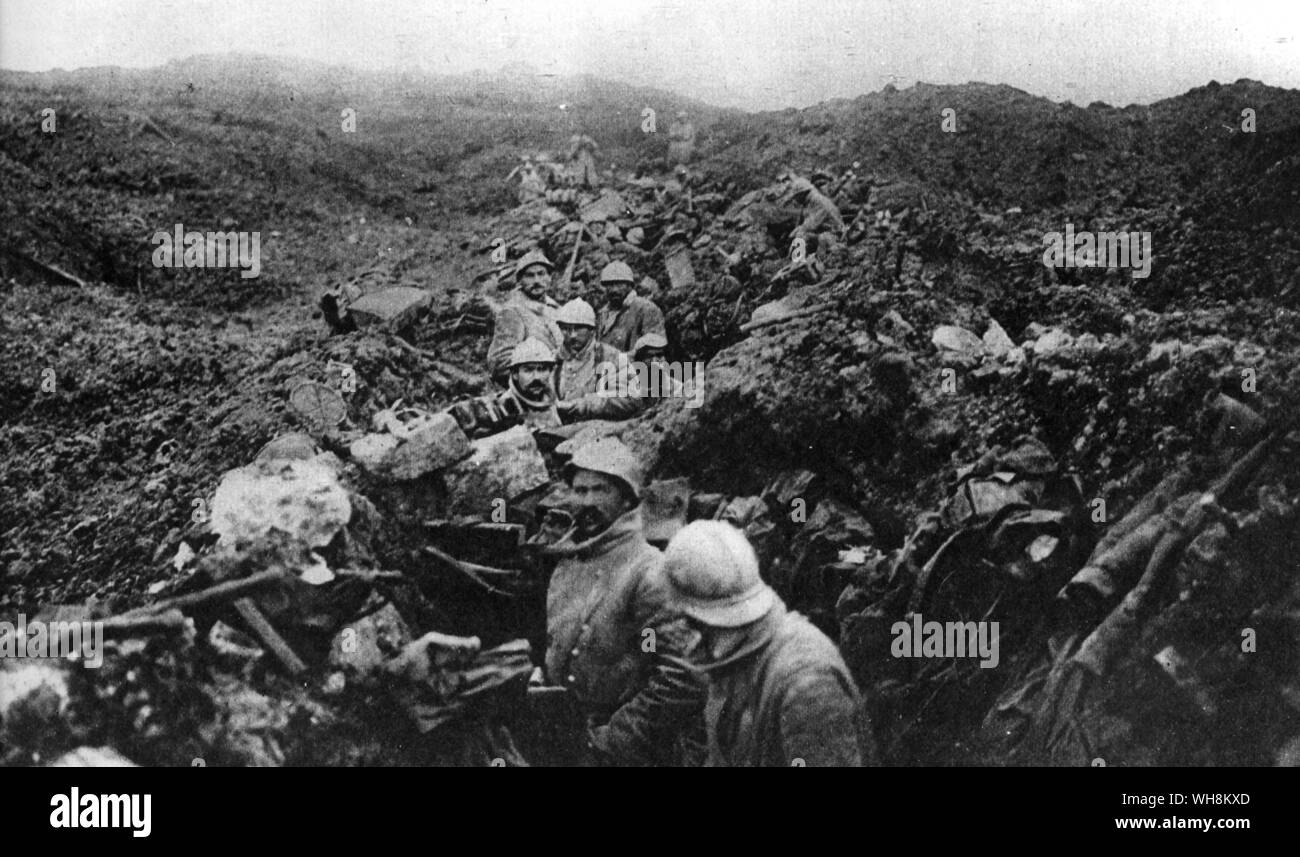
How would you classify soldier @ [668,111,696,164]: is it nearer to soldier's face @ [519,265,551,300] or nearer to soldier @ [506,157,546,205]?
soldier @ [506,157,546,205]

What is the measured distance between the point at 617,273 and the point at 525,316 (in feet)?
2.26

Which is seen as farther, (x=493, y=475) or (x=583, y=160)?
(x=583, y=160)

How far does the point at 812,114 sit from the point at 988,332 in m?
2.26

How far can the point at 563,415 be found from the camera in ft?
20.2

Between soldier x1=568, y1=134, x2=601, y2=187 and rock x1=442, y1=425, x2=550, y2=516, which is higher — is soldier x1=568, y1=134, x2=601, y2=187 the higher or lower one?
the higher one

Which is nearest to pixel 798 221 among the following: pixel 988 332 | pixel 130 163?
pixel 988 332

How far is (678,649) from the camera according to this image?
555 cm
